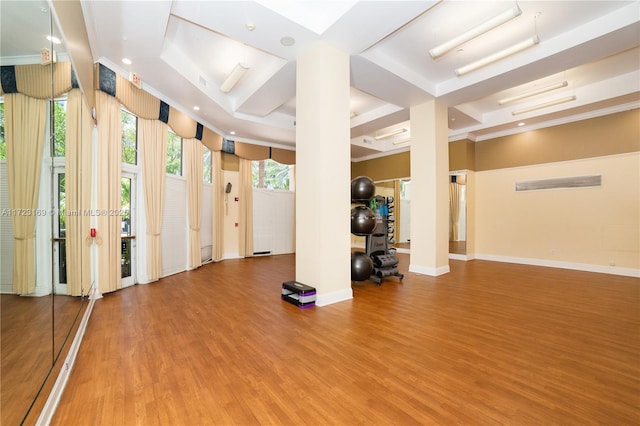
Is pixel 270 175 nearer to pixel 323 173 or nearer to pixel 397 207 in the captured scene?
pixel 397 207

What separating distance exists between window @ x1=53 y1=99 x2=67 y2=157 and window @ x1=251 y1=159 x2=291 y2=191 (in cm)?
575

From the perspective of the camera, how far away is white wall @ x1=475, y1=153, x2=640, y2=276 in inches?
228

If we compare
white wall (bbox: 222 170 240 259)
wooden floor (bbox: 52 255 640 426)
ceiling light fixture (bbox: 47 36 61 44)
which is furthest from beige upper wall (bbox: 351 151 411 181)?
ceiling light fixture (bbox: 47 36 61 44)

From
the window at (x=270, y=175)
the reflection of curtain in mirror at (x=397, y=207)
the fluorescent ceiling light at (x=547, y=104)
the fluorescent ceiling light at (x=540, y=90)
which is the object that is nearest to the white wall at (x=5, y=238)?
the window at (x=270, y=175)

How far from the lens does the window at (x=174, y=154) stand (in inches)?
235

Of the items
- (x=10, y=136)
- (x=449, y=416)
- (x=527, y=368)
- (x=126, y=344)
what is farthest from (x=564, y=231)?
(x=10, y=136)

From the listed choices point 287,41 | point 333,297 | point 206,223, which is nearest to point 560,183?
point 333,297

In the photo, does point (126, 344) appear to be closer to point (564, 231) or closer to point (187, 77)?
point (187, 77)

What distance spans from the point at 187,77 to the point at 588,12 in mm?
6109

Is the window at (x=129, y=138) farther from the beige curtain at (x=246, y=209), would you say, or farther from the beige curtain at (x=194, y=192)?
the beige curtain at (x=246, y=209)

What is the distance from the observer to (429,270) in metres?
5.78

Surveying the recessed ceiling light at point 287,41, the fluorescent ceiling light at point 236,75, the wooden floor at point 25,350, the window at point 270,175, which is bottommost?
the wooden floor at point 25,350

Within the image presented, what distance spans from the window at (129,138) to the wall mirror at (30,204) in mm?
2394

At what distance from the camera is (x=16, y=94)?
1513 millimetres
